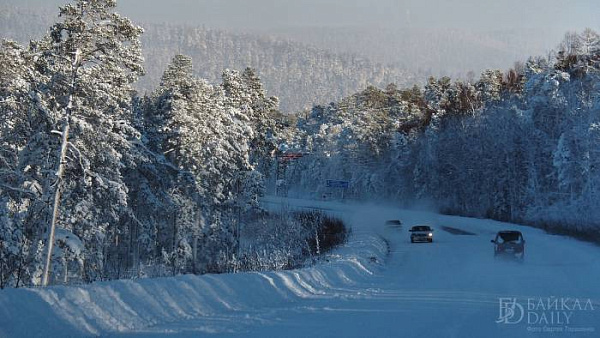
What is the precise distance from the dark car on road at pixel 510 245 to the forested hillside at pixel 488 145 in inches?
573

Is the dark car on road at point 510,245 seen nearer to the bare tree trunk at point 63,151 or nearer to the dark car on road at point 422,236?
the dark car on road at point 422,236

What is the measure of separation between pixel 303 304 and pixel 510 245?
18.8 metres

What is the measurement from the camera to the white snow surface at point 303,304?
9.41 metres

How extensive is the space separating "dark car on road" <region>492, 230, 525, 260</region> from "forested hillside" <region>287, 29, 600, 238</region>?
14.5 metres

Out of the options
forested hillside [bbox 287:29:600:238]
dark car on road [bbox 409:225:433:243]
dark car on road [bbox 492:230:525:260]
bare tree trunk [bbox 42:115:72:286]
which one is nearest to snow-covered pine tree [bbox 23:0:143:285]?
bare tree trunk [bbox 42:115:72:286]

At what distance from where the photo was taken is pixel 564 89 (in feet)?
213

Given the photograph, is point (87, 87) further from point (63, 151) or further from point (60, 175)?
point (60, 175)

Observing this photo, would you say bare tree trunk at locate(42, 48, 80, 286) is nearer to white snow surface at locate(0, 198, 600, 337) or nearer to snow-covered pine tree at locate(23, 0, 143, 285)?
snow-covered pine tree at locate(23, 0, 143, 285)

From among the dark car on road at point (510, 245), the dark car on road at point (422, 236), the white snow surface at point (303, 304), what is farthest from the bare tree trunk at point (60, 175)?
the dark car on road at point (422, 236)

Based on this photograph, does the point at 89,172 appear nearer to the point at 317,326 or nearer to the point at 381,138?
the point at 317,326

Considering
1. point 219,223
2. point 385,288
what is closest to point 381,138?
point 219,223

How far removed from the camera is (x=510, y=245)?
30.0 metres

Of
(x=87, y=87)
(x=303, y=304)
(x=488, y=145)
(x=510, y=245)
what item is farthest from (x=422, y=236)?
(x=303, y=304)

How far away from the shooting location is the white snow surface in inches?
371
